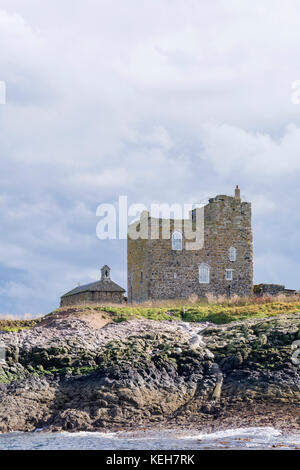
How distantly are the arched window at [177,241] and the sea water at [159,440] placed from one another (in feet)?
88.3

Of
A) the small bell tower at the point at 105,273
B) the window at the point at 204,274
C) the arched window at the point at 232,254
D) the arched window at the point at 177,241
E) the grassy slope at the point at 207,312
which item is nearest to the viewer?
the grassy slope at the point at 207,312

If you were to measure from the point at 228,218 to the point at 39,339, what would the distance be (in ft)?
82.6

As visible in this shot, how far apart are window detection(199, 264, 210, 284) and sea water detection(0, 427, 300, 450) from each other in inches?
1088

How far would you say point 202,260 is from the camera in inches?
1818

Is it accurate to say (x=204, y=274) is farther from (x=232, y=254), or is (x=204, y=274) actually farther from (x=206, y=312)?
(x=206, y=312)

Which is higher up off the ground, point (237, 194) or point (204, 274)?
point (237, 194)

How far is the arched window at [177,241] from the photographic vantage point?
45.1 m

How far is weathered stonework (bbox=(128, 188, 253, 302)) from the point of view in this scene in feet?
147

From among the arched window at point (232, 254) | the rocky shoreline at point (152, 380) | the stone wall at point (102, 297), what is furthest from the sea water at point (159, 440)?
the arched window at point (232, 254)

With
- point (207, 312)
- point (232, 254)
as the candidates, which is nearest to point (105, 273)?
point (232, 254)

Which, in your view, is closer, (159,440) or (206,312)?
(159,440)

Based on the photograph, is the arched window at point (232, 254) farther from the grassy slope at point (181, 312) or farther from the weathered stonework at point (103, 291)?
the grassy slope at point (181, 312)

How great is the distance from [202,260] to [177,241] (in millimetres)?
2648

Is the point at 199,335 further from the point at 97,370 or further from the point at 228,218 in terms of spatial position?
the point at 228,218
